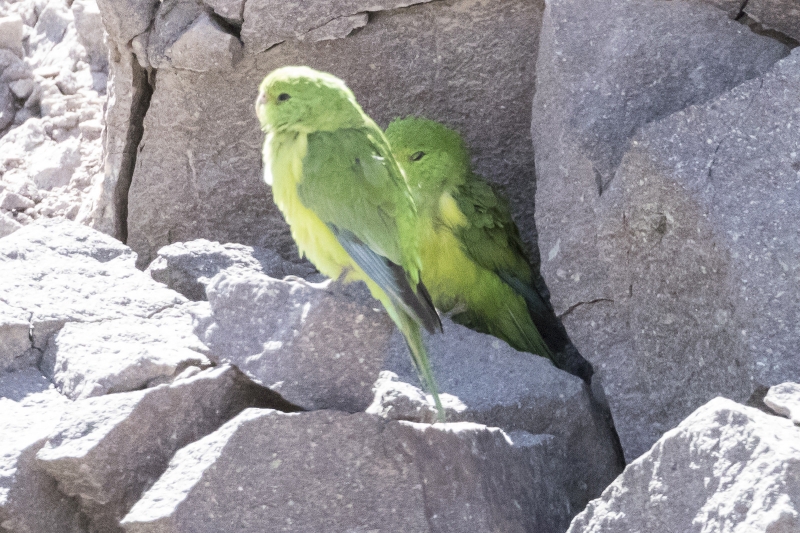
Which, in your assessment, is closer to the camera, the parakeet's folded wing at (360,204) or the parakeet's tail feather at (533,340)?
the parakeet's folded wing at (360,204)

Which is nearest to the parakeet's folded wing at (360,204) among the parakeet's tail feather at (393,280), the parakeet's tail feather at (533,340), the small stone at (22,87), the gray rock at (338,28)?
the parakeet's tail feather at (393,280)

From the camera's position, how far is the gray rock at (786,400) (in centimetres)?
259

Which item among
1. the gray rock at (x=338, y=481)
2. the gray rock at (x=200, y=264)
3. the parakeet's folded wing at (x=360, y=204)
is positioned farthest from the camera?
the gray rock at (x=200, y=264)

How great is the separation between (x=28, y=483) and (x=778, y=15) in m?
3.21

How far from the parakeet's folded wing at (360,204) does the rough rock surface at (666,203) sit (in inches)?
24.3

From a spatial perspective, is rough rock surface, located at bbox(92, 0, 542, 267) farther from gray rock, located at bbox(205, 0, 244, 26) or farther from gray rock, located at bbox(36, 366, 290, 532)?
gray rock, located at bbox(36, 366, 290, 532)

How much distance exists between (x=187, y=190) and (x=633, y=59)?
7.50ft

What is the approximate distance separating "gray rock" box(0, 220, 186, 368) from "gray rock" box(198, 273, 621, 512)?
1.51 feet

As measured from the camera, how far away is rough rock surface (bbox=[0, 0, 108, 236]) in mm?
5504

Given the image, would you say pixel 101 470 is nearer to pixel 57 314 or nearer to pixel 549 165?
pixel 57 314

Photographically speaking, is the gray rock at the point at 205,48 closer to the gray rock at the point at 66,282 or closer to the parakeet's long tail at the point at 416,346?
the gray rock at the point at 66,282

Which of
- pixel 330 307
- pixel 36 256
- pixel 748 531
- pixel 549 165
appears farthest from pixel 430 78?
pixel 748 531

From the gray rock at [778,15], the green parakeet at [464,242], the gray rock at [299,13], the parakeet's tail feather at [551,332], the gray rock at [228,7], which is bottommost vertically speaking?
the parakeet's tail feather at [551,332]

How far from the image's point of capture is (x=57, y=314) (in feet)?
12.2
